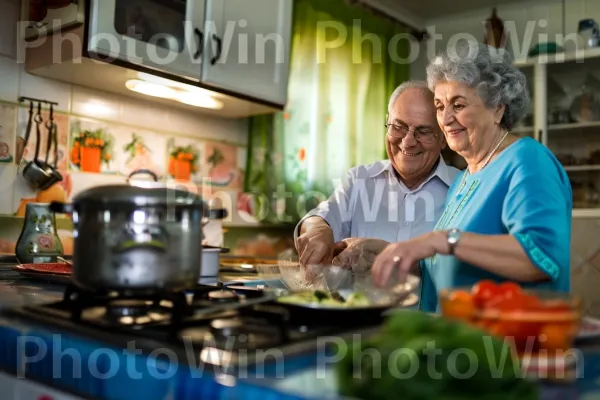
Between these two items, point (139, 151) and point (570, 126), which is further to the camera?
point (570, 126)

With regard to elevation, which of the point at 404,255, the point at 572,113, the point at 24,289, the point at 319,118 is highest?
the point at 572,113

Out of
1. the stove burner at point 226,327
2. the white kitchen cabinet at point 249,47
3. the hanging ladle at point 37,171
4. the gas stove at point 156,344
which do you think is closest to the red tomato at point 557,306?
the gas stove at point 156,344

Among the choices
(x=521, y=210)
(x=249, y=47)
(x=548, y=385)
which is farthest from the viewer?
(x=249, y=47)

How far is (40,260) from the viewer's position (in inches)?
65.1

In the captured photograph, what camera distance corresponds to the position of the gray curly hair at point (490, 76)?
133 centimetres

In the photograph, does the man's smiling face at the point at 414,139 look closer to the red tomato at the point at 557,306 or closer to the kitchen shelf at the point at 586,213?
Result: the red tomato at the point at 557,306

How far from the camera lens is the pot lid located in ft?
2.70

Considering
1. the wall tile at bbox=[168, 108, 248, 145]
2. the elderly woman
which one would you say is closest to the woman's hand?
the elderly woman

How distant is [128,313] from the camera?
88 centimetres

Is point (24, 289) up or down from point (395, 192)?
down

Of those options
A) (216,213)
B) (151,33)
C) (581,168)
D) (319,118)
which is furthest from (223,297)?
(581,168)

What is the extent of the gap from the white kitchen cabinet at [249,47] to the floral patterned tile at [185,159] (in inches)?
15.8

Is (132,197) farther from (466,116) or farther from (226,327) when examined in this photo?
(466,116)

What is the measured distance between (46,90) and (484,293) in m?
1.74
